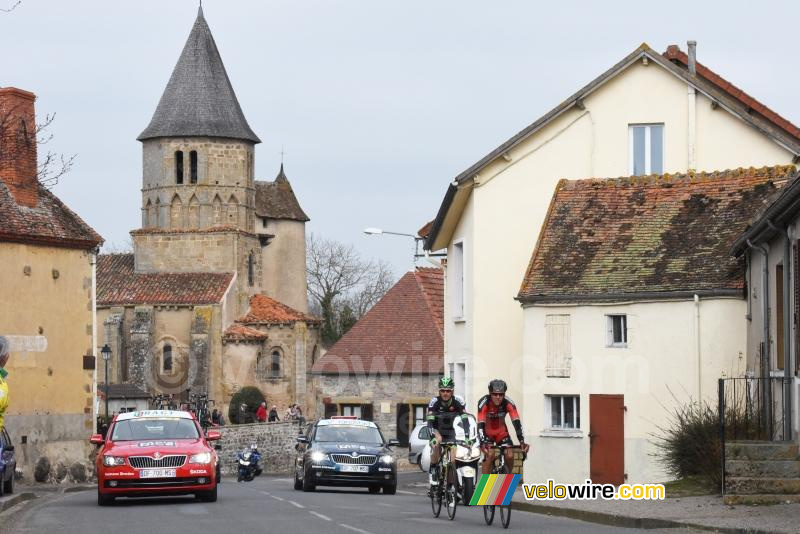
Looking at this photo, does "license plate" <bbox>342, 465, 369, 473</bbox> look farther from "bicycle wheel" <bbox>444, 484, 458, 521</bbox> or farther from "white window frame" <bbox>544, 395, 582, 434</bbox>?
"bicycle wheel" <bbox>444, 484, 458, 521</bbox>

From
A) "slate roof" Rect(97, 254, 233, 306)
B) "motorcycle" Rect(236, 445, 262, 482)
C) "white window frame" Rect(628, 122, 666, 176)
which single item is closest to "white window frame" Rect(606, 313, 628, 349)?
"white window frame" Rect(628, 122, 666, 176)

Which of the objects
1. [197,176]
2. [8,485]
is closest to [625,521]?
[8,485]

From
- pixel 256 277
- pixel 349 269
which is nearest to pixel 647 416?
Result: pixel 256 277

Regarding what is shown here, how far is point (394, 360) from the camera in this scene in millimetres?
62625

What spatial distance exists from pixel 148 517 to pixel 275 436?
44882mm

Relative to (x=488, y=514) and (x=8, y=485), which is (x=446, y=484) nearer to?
(x=488, y=514)

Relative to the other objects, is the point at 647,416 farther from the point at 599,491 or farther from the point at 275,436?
the point at 275,436

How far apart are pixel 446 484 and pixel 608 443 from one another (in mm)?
13255

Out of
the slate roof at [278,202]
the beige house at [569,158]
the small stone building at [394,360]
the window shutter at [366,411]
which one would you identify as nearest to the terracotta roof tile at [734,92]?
the beige house at [569,158]

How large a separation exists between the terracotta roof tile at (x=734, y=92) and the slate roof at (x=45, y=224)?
1768 centimetres

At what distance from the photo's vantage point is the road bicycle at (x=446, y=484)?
2011 cm

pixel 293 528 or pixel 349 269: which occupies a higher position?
pixel 349 269

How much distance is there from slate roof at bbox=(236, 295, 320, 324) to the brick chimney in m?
47.6

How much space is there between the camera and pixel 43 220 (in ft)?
148
